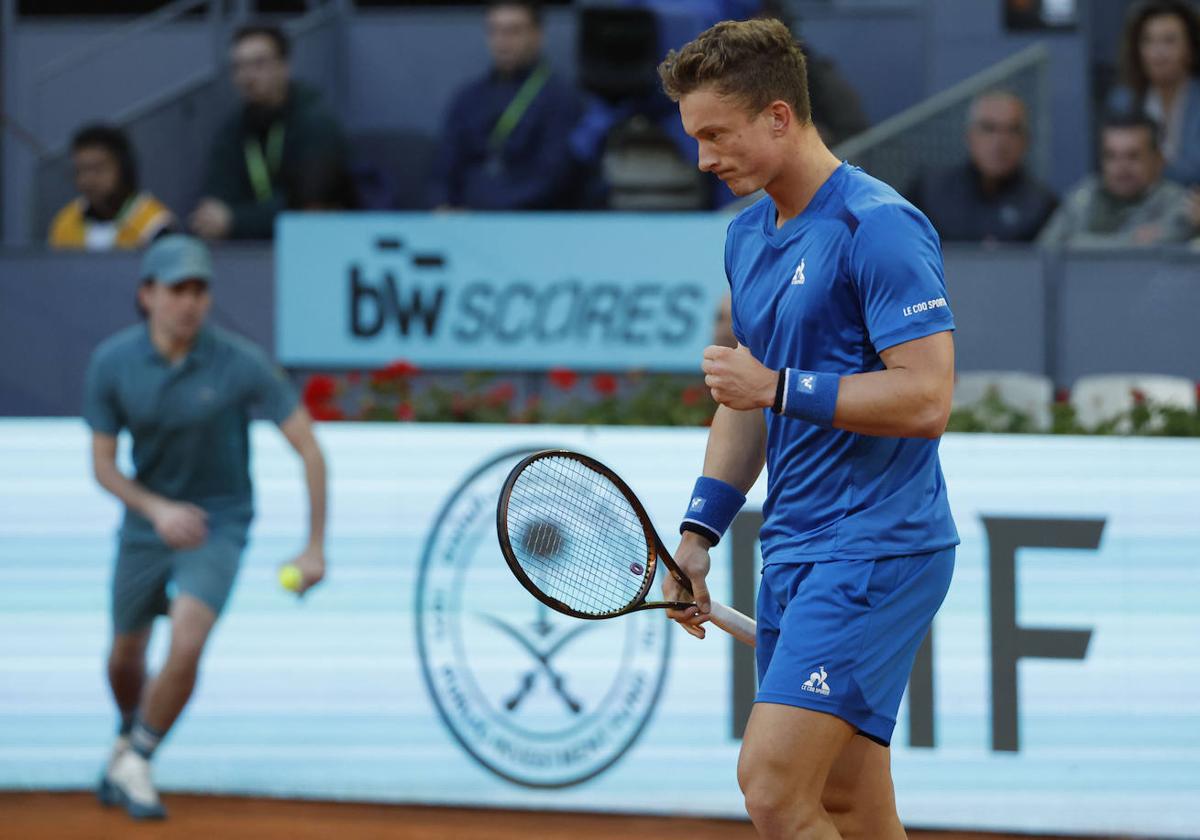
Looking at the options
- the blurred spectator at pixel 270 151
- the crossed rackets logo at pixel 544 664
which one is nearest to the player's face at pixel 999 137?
the blurred spectator at pixel 270 151

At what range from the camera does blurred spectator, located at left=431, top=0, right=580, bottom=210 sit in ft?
30.7

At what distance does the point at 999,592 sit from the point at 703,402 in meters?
1.52

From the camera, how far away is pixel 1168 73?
8.87 metres

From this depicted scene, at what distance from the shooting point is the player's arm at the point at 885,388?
11.0 feet

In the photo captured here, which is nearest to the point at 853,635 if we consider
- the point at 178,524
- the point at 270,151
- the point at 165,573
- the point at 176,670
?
the point at 178,524

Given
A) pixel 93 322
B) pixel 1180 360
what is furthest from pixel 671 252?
pixel 93 322

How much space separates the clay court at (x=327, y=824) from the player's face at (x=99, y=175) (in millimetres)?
3957

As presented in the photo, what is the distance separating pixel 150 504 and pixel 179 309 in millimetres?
723

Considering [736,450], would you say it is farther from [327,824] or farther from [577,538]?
[327,824]

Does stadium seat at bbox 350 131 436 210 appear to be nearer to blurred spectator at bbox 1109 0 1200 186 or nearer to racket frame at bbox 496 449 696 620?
blurred spectator at bbox 1109 0 1200 186

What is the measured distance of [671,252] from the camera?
8.76 metres

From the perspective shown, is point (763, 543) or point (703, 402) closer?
point (763, 543)

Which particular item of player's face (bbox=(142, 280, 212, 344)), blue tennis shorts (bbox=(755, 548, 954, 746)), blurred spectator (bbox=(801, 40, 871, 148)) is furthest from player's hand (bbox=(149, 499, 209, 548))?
blurred spectator (bbox=(801, 40, 871, 148))

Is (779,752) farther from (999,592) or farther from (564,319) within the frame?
(564,319)
